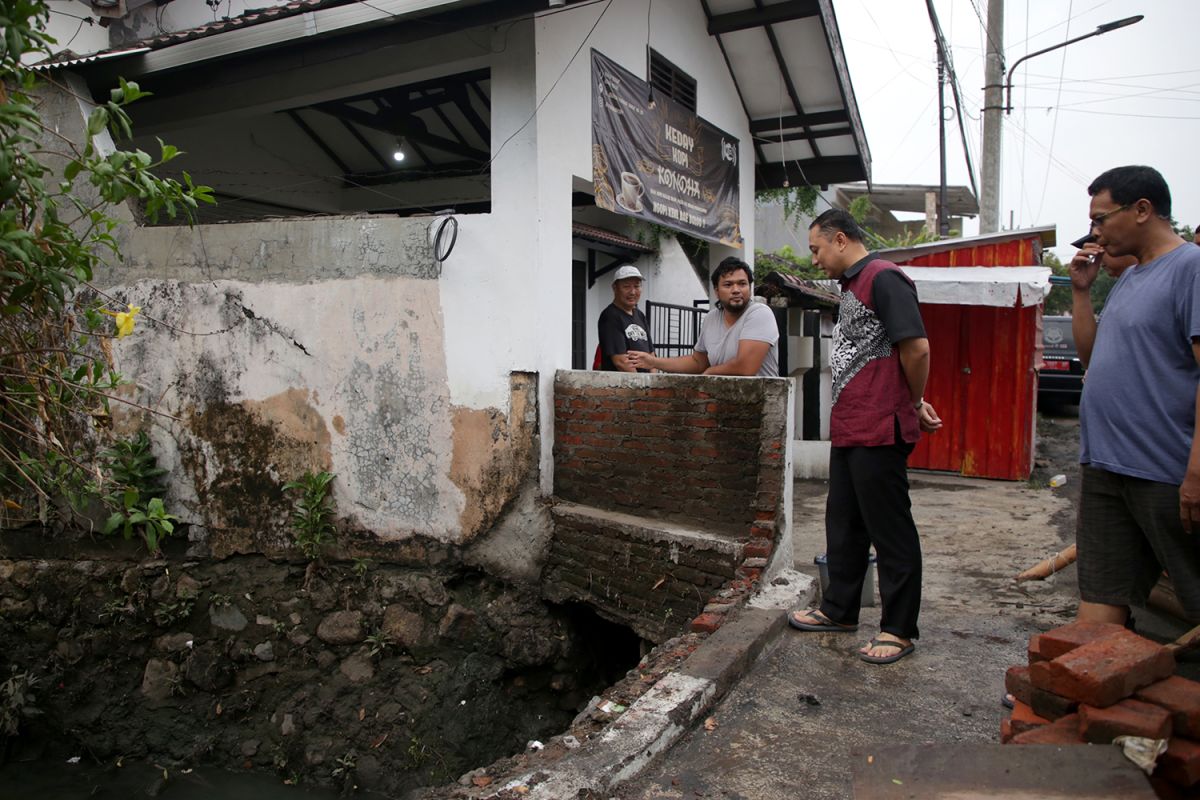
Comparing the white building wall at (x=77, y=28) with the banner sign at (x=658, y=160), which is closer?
the banner sign at (x=658, y=160)

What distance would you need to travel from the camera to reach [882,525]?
11.8 ft

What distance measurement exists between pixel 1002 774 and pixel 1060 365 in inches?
589

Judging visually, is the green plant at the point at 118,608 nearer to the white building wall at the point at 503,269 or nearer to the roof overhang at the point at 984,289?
the white building wall at the point at 503,269

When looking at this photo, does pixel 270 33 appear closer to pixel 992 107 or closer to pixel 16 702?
pixel 16 702

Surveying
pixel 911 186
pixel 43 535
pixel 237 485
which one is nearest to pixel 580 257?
pixel 237 485

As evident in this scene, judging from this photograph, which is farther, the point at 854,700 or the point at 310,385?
the point at 310,385

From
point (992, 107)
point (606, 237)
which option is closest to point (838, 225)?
point (606, 237)

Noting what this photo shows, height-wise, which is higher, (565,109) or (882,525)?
(565,109)

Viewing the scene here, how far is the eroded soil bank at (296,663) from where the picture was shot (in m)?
5.33

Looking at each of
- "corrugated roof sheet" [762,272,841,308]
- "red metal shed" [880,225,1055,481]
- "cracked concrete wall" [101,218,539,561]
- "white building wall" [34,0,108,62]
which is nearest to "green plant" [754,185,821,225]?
"corrugated roof sheet" [762,272,841,308]

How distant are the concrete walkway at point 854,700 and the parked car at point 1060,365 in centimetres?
1134

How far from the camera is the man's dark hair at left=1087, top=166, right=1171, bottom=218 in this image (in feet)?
9.25

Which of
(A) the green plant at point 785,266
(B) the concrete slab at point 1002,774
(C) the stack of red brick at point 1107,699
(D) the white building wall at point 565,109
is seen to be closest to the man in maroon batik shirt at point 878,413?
(C) the stack of red brick at point 1107,699

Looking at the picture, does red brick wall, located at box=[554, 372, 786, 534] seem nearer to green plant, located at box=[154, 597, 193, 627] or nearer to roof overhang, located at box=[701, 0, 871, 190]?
green plant, located at box=[154, 597, 193, 627]
